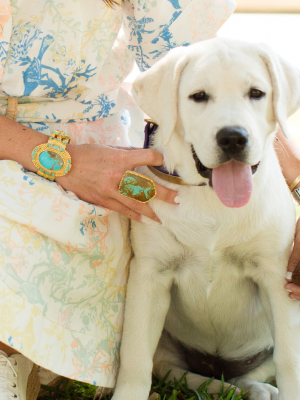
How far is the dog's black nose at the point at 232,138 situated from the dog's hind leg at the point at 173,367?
1073 mm

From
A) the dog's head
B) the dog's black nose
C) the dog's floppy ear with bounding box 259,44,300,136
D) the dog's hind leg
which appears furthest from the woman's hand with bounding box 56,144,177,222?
the dog's hind leg

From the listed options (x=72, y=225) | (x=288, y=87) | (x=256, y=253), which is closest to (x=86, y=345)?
(x=72, y=225)

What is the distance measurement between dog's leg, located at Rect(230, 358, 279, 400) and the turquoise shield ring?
0.93 meters

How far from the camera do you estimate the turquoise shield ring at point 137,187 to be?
1.97 m

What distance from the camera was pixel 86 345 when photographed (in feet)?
6.42

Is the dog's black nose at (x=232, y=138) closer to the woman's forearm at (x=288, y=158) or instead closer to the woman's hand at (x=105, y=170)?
the woman's hand at (x=105, y=170)

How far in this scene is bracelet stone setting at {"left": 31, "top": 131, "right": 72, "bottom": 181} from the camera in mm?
1948

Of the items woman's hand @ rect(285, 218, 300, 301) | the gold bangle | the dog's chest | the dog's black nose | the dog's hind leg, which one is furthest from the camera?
the gold bangle

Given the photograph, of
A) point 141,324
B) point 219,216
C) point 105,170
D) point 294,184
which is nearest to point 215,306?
point 141,324

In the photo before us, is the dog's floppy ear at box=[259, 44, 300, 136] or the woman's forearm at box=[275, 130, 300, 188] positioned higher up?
the dog's floppy ear at box=[259, 44, 300, 136]

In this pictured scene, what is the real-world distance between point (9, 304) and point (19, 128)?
69cm

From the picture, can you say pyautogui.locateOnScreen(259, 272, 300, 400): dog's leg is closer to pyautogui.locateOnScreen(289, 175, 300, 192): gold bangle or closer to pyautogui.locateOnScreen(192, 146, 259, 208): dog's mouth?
pyautogui.locateOnScreen(192, 146, 259, 208): dog's mouth

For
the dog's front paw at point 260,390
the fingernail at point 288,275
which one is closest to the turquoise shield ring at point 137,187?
the fingernail at point 288,275

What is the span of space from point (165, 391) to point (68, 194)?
970 mm
